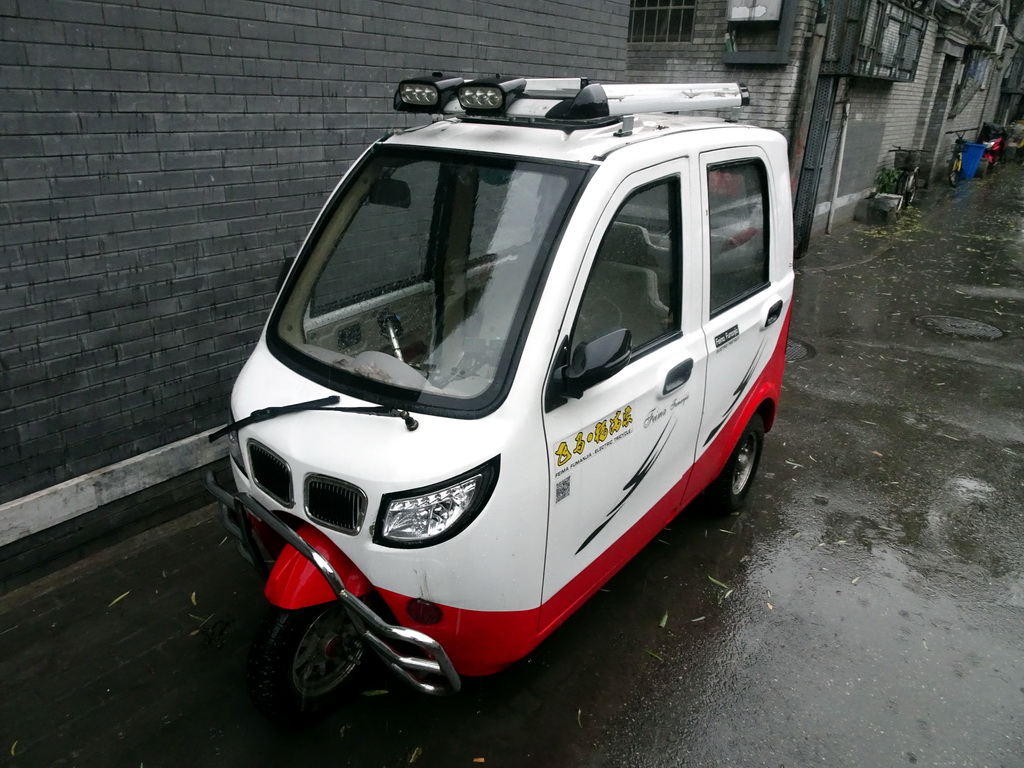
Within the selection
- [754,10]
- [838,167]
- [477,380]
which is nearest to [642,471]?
[477,380]

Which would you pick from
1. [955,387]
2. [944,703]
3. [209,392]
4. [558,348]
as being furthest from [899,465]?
[209,392]

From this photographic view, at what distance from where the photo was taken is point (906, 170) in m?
16.6

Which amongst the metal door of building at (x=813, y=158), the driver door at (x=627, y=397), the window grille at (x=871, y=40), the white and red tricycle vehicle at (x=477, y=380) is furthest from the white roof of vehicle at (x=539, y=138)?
the window grille at (x=871, y=40)

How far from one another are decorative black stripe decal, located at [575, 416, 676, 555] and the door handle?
7.4 inches

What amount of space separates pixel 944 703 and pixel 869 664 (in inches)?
13.3

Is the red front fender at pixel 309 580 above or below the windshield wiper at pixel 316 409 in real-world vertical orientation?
below

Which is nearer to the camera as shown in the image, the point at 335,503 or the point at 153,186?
the point at 335,503

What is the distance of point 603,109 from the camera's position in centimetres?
290

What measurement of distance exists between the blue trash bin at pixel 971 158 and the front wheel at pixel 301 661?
24101 millimetres

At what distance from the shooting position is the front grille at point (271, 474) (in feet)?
9.14

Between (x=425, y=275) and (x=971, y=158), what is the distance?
23.9 m

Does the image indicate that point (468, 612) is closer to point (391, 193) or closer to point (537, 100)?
point (391, 193)

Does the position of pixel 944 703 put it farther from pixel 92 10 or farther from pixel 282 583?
pixel 92 10

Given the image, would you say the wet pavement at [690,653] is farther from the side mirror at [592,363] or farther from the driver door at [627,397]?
the side mirror at [592,363]
